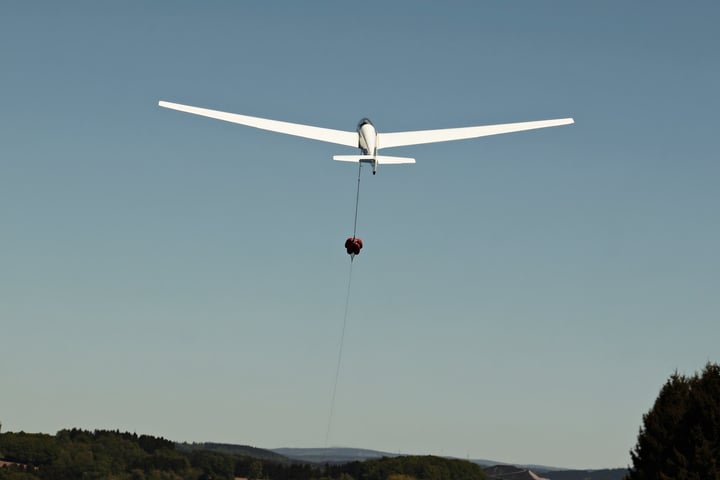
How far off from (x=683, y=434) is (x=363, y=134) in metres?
56.8

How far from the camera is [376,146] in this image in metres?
73.2

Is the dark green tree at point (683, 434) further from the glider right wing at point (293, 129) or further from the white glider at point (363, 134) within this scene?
the glider right wing at point (293, 129)

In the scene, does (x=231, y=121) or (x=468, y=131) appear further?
(x=468, y=131)

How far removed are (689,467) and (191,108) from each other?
61742 mm

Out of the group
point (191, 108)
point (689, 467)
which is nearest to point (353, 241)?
point (191, 108)

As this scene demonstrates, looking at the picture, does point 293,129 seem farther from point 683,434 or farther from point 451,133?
point 683,434

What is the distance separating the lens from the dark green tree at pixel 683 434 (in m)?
112

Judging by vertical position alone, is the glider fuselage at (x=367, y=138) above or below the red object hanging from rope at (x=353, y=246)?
above

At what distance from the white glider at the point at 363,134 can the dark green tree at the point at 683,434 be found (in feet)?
155

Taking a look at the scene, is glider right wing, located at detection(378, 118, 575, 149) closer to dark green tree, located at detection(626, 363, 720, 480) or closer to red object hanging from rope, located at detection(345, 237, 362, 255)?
red object hanging from rope, located at detection(345, 237, 362, 255)

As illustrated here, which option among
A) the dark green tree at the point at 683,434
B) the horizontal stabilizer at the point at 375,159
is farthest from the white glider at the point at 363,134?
the dark green tree at the point at 683,434

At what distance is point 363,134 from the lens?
73.0 m

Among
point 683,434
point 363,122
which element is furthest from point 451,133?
point 683,434

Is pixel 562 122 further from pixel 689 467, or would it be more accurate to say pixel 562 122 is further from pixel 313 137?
pixel 689 467
